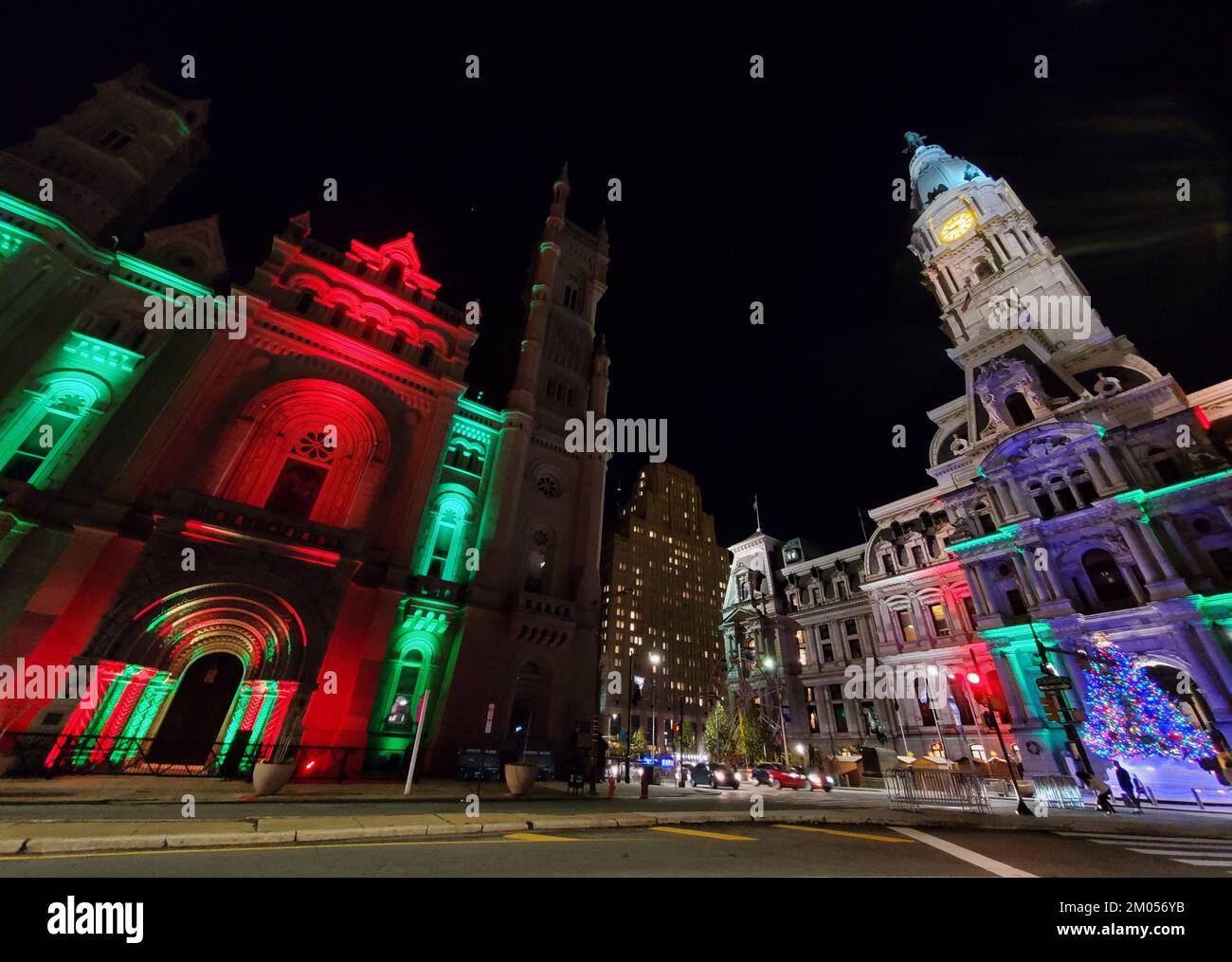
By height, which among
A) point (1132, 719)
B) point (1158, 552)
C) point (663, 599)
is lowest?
point (1132, 719)

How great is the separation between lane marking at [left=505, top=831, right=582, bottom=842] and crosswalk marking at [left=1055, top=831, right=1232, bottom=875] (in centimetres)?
1030

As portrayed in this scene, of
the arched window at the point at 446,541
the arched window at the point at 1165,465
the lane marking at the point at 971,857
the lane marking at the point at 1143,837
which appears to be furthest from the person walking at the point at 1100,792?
the arched window at the point at 446,541

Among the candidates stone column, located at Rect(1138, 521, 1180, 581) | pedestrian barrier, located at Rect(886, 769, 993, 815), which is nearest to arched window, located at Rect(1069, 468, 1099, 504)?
stone column, located at Rect(1138, 521, 1180, 581)

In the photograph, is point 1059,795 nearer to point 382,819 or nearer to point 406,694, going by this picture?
point 382,819

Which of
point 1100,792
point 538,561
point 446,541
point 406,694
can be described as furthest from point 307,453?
point 1100,792

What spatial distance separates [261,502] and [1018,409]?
→ 47.1m

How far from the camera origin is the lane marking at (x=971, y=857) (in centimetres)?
641

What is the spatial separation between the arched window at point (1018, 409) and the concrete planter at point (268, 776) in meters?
44.1

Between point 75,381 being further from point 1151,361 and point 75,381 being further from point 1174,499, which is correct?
point 1151,361

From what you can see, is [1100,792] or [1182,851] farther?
[1100,792]

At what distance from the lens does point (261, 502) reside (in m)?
22.2

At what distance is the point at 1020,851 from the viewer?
850 centimetres

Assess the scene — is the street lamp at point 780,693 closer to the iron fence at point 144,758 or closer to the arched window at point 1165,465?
the arched window at point 1165,465

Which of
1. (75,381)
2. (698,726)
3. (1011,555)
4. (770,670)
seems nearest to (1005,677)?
(1011,555)
